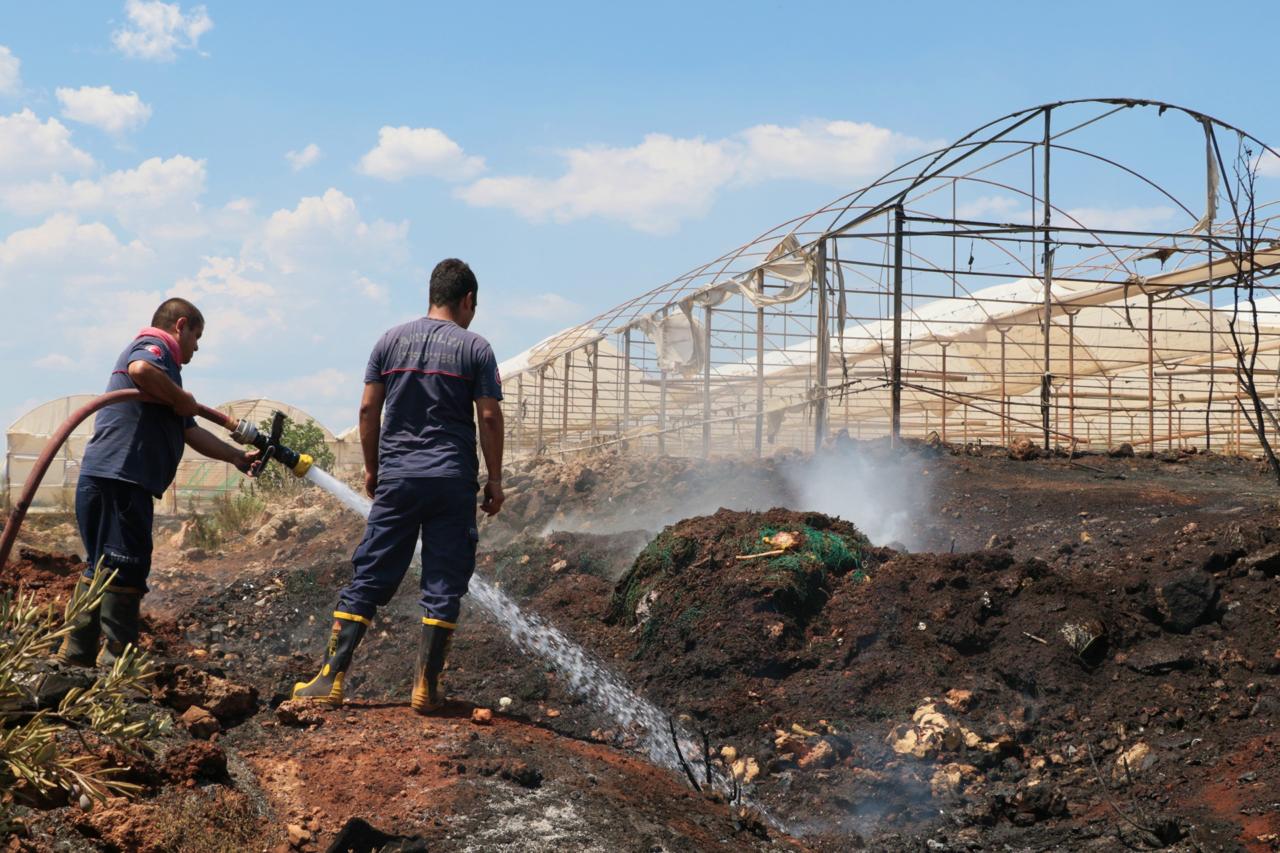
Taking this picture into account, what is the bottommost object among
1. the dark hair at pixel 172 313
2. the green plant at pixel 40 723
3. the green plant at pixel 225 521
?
the green plant at pixel 225 521

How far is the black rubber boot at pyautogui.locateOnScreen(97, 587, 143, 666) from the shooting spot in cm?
446

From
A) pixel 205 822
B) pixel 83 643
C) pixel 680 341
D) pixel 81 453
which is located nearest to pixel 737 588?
pixel 83 643

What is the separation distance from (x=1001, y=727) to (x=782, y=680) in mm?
1094

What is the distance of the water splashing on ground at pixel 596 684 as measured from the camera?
5.18 metres

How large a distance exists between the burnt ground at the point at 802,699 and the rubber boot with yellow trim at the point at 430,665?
0.24 ft

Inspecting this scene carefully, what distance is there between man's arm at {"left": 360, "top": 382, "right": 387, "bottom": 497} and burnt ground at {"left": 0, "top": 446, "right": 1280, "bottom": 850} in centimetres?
93

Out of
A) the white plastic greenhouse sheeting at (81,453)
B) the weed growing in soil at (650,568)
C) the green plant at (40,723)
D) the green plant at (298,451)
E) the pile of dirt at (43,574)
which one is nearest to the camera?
the green plant at (40,723)

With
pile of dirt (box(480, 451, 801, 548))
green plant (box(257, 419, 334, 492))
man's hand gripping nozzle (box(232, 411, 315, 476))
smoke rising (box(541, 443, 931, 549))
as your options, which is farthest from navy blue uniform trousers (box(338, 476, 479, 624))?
green plant (box(257, 419, 334, 492))

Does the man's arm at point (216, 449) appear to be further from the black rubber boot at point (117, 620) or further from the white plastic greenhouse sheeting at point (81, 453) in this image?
the white plastic greenhouse sheeting at point (81, 453)

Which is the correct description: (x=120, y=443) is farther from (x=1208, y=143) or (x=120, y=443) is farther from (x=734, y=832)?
(x=1208, y=143)

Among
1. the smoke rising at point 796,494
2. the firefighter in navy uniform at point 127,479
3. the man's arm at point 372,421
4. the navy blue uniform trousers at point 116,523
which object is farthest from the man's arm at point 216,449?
the smoke rising at point 796,494

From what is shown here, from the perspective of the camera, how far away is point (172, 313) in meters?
4.89

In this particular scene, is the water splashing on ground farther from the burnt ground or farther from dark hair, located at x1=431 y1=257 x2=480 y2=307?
dark hair, located at x1=431 y1=257 x2=480 y2=307

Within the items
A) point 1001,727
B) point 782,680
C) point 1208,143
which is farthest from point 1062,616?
point 1208,143
